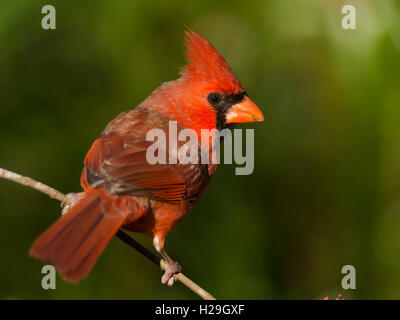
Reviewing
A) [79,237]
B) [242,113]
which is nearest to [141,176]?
[79,237]

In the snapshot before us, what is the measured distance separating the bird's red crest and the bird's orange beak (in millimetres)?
101

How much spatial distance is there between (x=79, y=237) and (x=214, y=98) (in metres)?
1.29

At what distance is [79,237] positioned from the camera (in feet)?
8.74

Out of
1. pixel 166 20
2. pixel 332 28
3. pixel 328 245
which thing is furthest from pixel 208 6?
pixel 328 245

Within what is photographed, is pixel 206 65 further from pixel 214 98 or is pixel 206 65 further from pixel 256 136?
pixel 256 136

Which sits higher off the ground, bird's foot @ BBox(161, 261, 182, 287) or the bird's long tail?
the bird's long tail

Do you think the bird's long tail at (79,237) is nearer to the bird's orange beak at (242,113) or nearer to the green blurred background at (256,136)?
the bird's orange beak at (242,113)

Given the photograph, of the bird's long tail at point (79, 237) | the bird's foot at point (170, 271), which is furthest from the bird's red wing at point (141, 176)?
the bird's foot at point (170, 271)

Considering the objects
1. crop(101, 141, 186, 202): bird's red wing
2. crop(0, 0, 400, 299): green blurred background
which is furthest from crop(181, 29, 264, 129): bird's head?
crop(0, 0, 400, 299): green blurred background

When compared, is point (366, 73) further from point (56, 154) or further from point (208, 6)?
point (56, 154)

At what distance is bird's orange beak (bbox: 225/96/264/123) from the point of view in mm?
3623

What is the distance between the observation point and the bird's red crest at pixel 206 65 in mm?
3455

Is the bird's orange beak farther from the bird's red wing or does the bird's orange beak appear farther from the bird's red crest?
the bird's red wing
